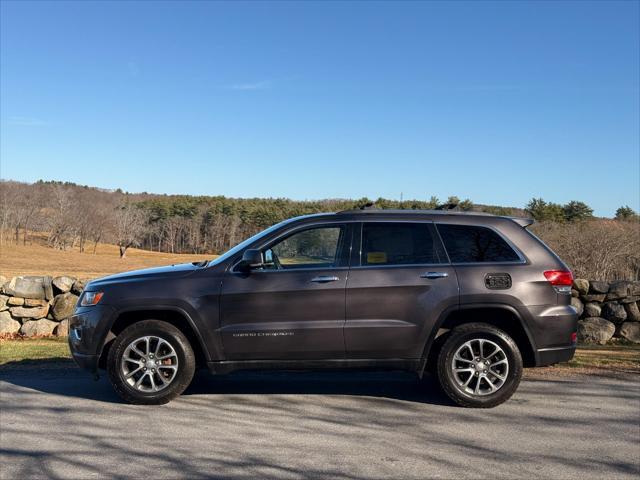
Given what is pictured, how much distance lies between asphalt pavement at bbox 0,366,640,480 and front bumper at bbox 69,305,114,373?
1.36 feet

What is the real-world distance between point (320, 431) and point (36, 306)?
900 centimetres

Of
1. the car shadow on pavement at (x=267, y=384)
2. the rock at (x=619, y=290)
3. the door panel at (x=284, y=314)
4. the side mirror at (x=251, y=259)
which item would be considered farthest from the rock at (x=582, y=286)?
the side mirror at (x=251, y=259)

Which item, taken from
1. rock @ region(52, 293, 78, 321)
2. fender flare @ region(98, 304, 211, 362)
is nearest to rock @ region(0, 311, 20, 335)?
rock @ region(52, 293, 78, 321)

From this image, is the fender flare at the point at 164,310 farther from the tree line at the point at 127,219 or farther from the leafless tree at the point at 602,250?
the tree line at the point at 127,219

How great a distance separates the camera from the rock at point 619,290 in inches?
400

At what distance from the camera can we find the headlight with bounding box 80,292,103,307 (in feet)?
19.9

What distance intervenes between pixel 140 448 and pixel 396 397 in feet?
8.60

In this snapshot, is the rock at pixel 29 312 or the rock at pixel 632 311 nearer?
the rock at pixel 632 311

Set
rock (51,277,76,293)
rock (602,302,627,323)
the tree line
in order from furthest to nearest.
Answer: the tree line
rock (51,277,76,293)
rock (602,302,627,323)

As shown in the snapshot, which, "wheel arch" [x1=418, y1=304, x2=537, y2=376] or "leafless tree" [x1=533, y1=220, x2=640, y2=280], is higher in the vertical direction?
"leafless tree" [x1=533, y1=220, x2=640, y2=280]

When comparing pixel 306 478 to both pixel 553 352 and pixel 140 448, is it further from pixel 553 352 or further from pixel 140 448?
pixel 553 352

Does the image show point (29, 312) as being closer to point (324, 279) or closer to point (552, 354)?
point (324, 279)

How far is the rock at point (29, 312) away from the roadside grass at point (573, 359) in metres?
1.22

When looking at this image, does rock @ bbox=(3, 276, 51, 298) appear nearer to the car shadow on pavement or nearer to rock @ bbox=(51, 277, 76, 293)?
rock @ bbox=(51, 277, 76, 293)
